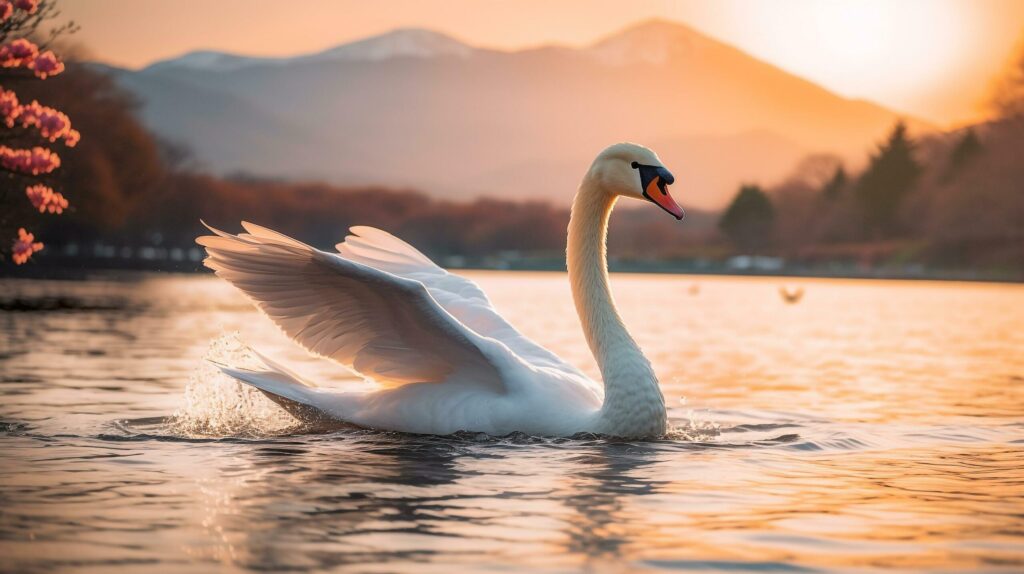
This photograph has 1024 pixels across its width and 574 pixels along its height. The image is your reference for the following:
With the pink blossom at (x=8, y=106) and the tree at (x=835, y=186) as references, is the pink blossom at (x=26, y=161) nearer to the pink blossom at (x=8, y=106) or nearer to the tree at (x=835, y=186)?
the pink blossom at (x=8, y=106)

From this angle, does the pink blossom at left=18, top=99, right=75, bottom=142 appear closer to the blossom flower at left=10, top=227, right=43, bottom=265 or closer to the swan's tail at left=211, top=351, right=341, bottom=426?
the blossom flower at left=10, top=227, right=43, bottom=265

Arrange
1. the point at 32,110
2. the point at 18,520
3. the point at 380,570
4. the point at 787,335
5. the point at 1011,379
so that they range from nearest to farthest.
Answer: the point at 380,570 → the point at 18,520 → the point at 32,110 → the point at 1011,379 → the point at 787,335

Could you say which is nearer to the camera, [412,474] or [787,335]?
[412,474]

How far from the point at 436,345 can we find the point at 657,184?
192 centimetres

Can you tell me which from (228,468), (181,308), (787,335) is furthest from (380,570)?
(181,308)

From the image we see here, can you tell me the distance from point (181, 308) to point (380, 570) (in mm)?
26571

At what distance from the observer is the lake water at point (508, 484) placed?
18.9 feet

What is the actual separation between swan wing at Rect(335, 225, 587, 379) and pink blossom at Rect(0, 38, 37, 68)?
4.76 meters

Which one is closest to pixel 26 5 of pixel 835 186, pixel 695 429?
pixel 695 429

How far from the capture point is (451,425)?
9.05 m

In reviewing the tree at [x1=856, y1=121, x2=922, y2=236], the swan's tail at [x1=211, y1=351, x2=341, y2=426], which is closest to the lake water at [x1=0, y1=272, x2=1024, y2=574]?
the swan's tail at [x1=211, y1=351, x2=341, y2=426]

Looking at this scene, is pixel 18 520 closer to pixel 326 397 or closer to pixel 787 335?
pixel 326 397

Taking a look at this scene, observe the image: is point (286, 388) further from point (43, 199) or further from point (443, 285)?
point (43, 199)

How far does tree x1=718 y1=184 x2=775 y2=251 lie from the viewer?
116m
